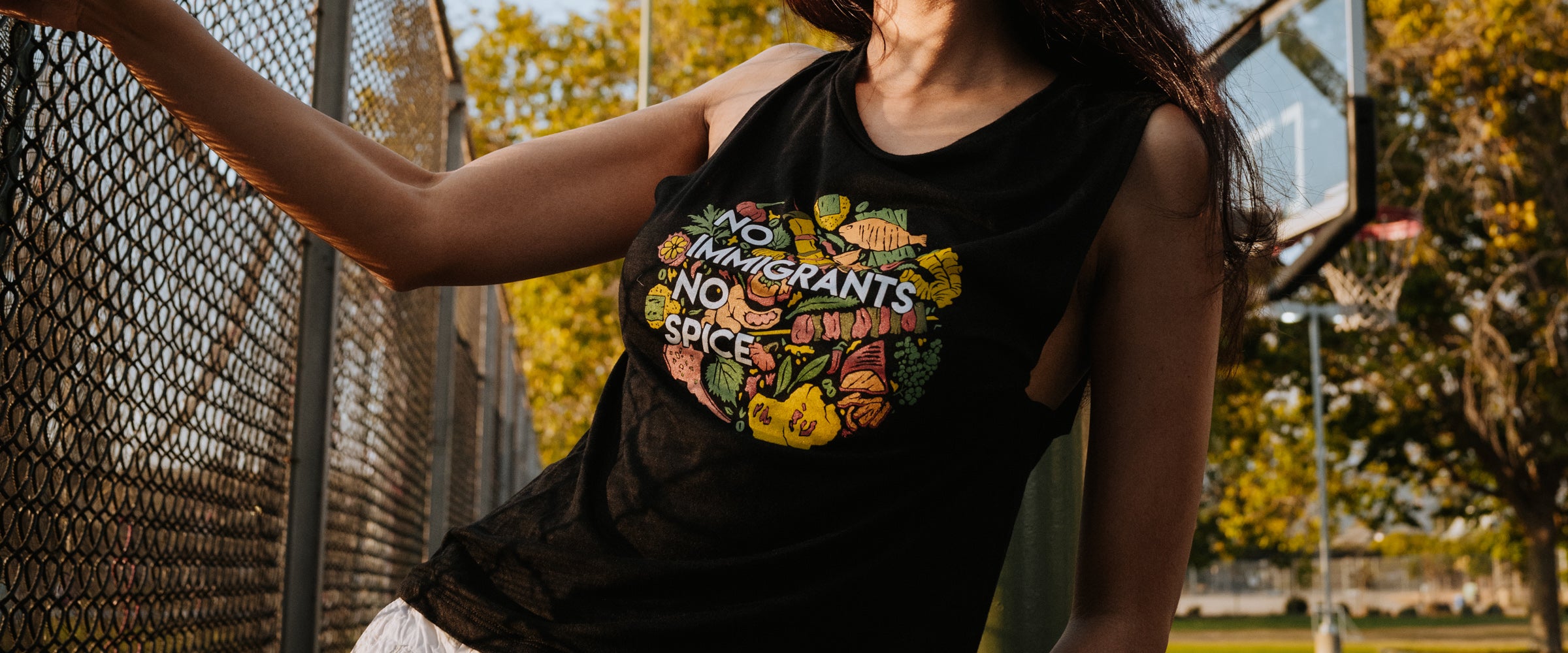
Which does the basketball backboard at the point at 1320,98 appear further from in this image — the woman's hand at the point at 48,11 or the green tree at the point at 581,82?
the green tree at the point at 581,82

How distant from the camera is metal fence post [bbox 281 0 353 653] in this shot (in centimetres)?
233

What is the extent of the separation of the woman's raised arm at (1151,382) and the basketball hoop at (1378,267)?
16704 mm

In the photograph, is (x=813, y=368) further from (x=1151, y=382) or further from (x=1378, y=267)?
(x=1378, y=267)

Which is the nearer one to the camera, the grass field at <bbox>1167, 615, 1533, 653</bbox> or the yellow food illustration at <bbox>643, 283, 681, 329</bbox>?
the yellow food illustration at <bbox>643, 283, 681, 329</bbox>

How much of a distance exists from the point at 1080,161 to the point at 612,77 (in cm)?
1174

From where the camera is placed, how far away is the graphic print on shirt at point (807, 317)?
1145 millimetres

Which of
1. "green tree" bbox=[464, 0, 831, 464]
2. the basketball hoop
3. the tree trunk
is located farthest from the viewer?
the tree trunk

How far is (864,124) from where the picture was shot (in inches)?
53.5

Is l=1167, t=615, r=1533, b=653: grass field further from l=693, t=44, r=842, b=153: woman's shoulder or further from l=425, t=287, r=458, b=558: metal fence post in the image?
l=693, t=44, r=842, b=153: woman's shoulder

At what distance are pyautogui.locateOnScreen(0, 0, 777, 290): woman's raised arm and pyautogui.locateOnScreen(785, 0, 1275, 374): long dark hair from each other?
0.33 meters

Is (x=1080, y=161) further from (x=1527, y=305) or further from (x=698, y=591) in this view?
(x=1527, y=305)

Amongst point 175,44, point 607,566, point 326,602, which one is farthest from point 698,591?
point 326,602

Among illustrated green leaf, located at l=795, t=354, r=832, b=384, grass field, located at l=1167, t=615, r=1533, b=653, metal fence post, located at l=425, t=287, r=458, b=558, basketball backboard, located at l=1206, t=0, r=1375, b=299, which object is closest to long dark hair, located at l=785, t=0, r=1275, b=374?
illustrated green leaf, located at l=795, t=354, r=832, b=384

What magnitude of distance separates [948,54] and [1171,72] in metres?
0.23
